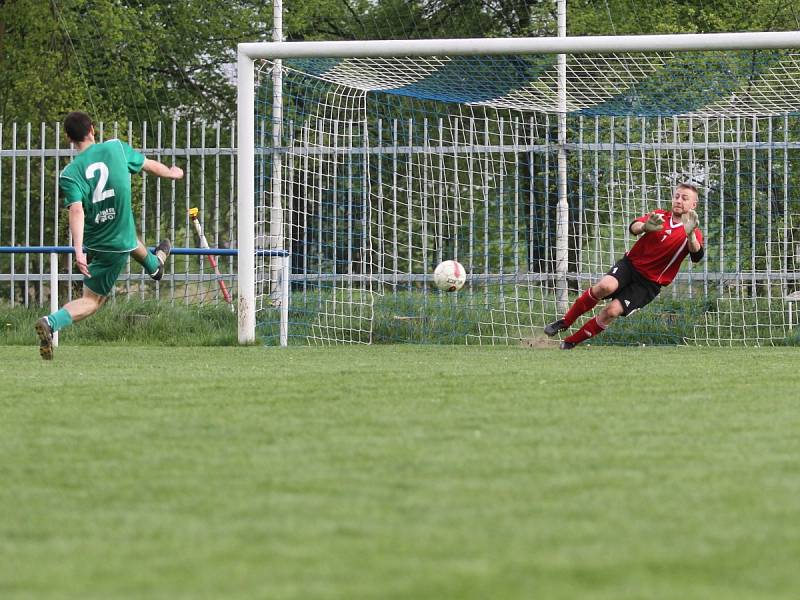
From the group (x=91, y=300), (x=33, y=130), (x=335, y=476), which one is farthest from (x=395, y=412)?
(x=33, y=130)

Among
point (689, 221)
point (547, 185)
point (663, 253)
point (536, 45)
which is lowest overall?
point (663, 253)

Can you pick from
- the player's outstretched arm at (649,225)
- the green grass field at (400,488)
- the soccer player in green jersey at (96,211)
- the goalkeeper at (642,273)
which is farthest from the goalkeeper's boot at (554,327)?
the green grass field at (400,488)

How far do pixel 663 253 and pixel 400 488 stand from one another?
721 centimetres

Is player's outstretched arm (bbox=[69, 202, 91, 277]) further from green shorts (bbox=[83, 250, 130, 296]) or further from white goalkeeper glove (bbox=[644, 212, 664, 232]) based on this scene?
white goalkeeper glove (bbox=[644, 212, 664, 232])

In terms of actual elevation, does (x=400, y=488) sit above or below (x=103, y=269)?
below

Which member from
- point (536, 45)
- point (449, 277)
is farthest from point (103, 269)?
point (536, 45)

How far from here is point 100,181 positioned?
29.3 ft

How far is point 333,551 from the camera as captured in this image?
2.92 metres

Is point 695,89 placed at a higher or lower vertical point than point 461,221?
higher

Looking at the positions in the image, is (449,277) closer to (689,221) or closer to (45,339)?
(689,221)

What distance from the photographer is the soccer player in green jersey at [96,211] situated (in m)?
8.79

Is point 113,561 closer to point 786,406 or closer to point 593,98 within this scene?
point 786,406

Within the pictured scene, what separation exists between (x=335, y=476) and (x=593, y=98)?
8756 mm

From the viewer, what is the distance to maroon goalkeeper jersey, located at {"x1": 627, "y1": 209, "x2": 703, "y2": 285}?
34.4ft
